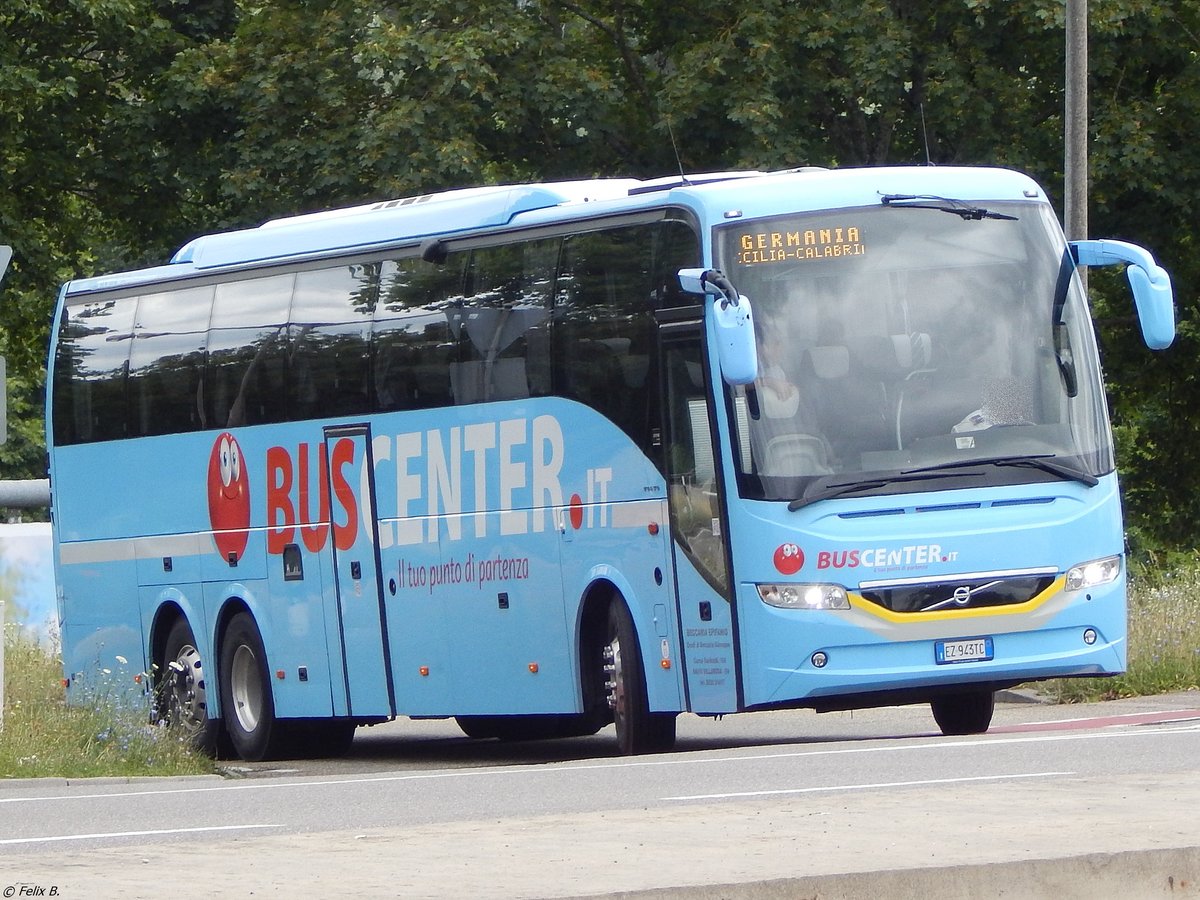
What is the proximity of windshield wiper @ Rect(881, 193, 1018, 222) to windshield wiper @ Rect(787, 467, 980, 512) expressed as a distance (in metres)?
1.69

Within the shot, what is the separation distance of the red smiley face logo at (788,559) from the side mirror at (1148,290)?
237cm

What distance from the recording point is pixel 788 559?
1394cm

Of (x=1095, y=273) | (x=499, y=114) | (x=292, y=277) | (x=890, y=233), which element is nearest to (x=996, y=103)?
(x=1095, y=273)

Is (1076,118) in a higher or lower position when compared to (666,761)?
higher

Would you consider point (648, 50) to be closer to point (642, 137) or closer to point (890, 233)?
point (642, 137)

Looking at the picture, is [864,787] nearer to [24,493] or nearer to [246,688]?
[246,688]

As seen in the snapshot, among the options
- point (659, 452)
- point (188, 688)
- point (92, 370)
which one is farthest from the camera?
point (92, 370)

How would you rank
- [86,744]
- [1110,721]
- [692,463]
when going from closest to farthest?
[692,463], [86,744], [1110,721]

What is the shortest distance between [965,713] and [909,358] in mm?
3000

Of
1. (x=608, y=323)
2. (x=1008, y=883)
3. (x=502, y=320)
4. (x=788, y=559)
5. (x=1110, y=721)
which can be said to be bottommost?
(x=1110, y=721)

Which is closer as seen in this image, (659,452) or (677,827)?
(677,827)

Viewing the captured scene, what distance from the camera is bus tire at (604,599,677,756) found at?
1505 cm

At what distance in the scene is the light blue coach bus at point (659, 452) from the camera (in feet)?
46.1

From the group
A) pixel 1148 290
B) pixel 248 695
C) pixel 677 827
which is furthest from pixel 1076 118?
pixel 677 827
